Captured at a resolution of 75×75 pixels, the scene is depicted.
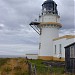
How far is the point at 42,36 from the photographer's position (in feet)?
111

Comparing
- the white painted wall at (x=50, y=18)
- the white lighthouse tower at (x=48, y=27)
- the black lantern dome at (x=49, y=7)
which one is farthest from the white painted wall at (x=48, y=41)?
the black lantern dome at (x=49, y=7)

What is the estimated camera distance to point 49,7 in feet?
112

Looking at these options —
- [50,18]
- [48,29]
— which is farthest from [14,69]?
[50,18]

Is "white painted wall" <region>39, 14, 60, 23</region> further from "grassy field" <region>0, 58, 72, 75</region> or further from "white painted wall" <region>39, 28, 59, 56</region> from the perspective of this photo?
"grassy field" <region>0, 58, 72, 75</region>

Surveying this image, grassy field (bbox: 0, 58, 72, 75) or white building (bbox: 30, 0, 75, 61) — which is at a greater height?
white building (bbox: 30, 0, 75, 61)

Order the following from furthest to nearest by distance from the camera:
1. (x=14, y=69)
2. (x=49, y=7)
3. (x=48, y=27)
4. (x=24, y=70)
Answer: (x=49, y=7), (x=48, y=27), (x=14, y=69), (x=24, y=70)

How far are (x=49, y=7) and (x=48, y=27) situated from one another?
3170 mm

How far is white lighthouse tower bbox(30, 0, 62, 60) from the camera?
3297 centimetres

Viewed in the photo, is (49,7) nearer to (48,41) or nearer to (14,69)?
(48,41)

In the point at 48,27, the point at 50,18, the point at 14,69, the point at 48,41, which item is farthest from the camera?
the point at 50,18

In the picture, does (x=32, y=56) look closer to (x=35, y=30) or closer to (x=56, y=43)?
(x=35, y=30)

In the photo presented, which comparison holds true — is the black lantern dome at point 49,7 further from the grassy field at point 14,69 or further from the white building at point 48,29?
the grassy field at point 14,69

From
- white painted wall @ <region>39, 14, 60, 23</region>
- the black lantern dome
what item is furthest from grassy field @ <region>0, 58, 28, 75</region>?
the black lantern dome

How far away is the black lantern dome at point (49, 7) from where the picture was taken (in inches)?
1341
